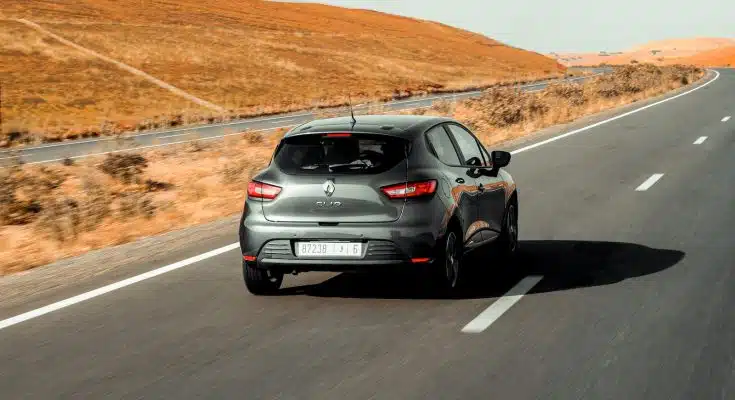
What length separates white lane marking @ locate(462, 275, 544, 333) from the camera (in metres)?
7.70

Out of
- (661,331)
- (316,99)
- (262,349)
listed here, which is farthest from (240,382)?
(316,99)

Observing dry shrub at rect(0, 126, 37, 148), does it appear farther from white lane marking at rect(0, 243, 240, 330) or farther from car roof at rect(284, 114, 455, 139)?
car roof at rect(284, 114, 455, 139)

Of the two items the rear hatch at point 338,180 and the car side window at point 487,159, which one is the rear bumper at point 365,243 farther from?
the car side window at point 487,159

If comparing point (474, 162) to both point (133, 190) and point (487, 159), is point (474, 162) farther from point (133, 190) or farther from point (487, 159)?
point (133, 190)

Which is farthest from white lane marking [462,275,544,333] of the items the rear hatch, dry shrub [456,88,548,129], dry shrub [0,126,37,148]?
dry shrub [0,126,37,148]

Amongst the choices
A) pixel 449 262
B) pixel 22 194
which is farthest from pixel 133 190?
pixel 449 262

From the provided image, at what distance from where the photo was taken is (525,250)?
11078 millimetres

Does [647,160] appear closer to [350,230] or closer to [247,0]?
[350,230]

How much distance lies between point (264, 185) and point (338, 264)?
0.87 metres

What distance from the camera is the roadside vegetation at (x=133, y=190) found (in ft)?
45.8

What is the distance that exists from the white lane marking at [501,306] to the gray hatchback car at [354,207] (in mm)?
485

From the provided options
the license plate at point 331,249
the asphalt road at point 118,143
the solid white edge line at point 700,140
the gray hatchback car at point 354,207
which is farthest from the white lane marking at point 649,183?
the asphalt road at point 118,143

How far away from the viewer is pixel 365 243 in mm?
8359

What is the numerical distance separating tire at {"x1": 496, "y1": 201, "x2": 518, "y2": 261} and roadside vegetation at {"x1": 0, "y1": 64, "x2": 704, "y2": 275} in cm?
475
